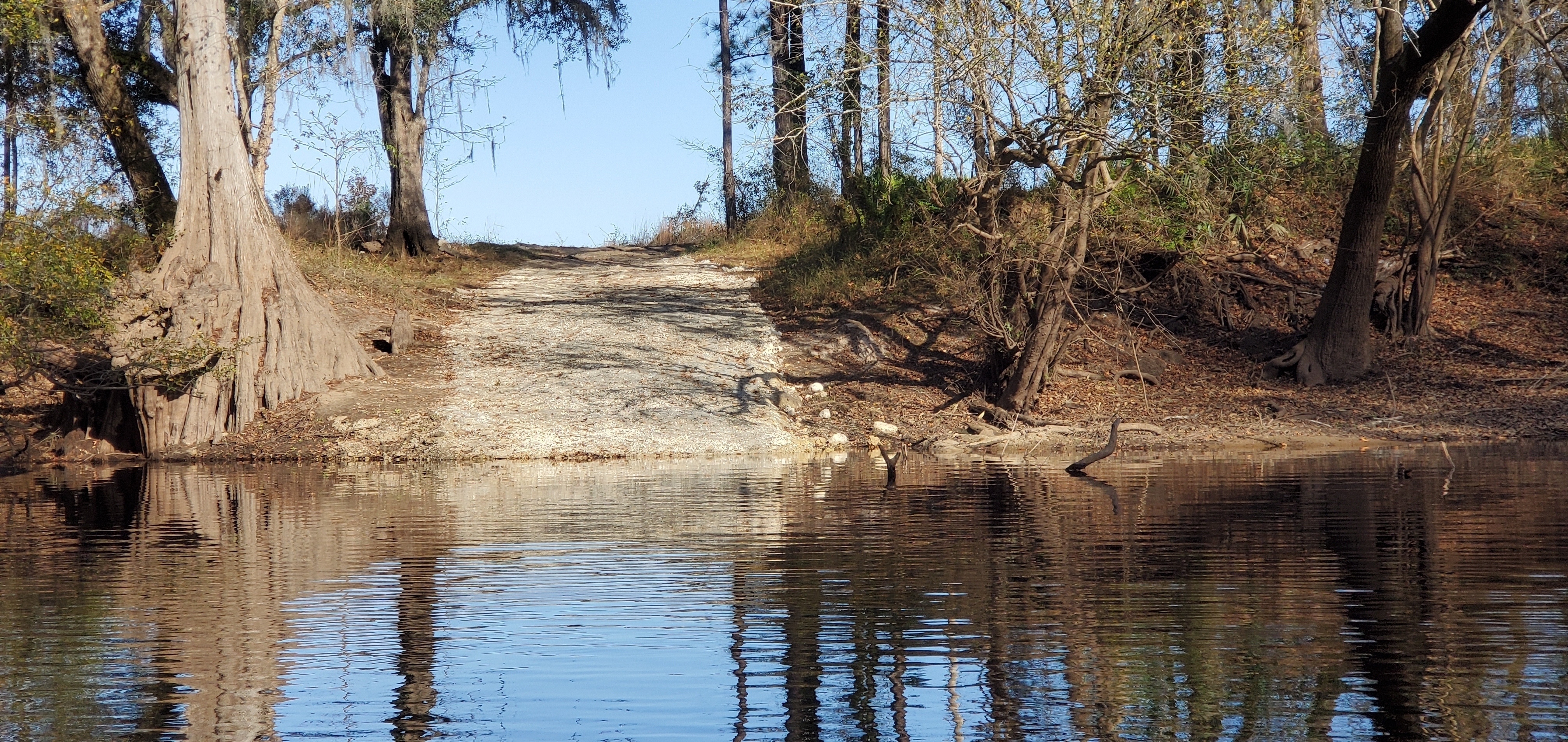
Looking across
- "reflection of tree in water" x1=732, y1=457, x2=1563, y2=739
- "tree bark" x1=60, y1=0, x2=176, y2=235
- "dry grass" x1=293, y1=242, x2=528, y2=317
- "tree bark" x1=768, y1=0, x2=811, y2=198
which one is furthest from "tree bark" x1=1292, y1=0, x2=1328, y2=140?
"tree bark" x1=60, y1=0, x2=176, y2=235

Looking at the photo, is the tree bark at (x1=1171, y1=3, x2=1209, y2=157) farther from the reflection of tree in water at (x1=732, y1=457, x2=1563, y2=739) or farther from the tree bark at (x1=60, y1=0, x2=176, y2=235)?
the tree bark at (x1=60, y1=0, x2=176, y2=235)

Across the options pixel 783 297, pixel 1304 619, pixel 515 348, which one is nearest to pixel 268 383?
pixel 515 348

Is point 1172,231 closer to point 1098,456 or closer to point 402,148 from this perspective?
point 1098,456

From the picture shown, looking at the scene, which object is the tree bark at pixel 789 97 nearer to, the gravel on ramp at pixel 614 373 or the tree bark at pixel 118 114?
the gravel on ramp at pixel 614 373

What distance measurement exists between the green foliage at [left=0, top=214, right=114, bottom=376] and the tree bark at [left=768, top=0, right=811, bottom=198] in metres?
8.61

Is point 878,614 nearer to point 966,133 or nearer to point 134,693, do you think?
point 134,693

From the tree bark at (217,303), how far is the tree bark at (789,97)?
294 inches

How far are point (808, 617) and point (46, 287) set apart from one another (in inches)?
506

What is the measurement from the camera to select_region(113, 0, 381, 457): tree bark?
16.8m

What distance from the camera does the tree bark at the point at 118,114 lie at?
20.0 m

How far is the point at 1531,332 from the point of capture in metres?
20.4

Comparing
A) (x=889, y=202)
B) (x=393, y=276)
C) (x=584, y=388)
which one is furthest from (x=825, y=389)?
(x=393, y=276)

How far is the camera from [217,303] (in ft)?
56.4

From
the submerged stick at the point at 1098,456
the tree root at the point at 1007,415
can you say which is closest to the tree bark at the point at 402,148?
the tree root at the point at 1007,415
